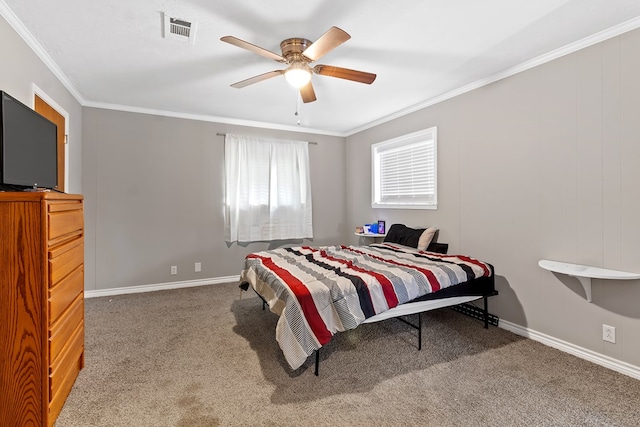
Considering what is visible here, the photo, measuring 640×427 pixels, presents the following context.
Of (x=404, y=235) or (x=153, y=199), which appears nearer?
(x=404, y=235)

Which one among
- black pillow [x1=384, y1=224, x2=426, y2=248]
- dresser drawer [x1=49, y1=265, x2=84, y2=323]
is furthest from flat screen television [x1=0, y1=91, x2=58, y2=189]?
black pillow [x1=384, y1=224, x2=426, y2=248]

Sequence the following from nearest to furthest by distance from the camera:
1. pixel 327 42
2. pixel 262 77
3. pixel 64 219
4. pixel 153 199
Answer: pixel 64 219 → pixel 327 42 → pixel 262 77 → pixel 153 199

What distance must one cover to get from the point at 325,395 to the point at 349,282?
710 mm

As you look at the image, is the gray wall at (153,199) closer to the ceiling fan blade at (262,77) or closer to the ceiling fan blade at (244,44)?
the ceiling fan blade at (262,77)

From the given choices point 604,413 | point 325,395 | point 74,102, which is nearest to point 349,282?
point 325,395

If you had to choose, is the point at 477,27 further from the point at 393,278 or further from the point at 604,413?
the point at 604,413

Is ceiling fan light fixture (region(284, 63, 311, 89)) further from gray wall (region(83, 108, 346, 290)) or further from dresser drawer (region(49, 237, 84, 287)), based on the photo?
gray wall (region(83, 108, 346, 290))

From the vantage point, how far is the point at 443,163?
357 cm

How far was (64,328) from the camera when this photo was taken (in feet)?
5.72

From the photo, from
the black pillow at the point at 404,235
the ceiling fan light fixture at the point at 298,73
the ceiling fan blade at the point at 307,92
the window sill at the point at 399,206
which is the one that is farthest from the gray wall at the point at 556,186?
the ceiling fan light fixture at the point at 298,73

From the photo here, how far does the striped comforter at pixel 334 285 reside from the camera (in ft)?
6.43

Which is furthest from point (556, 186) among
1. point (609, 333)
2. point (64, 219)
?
point (64, 219)

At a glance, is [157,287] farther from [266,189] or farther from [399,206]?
[399,206]

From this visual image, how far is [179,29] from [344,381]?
2.69 m
